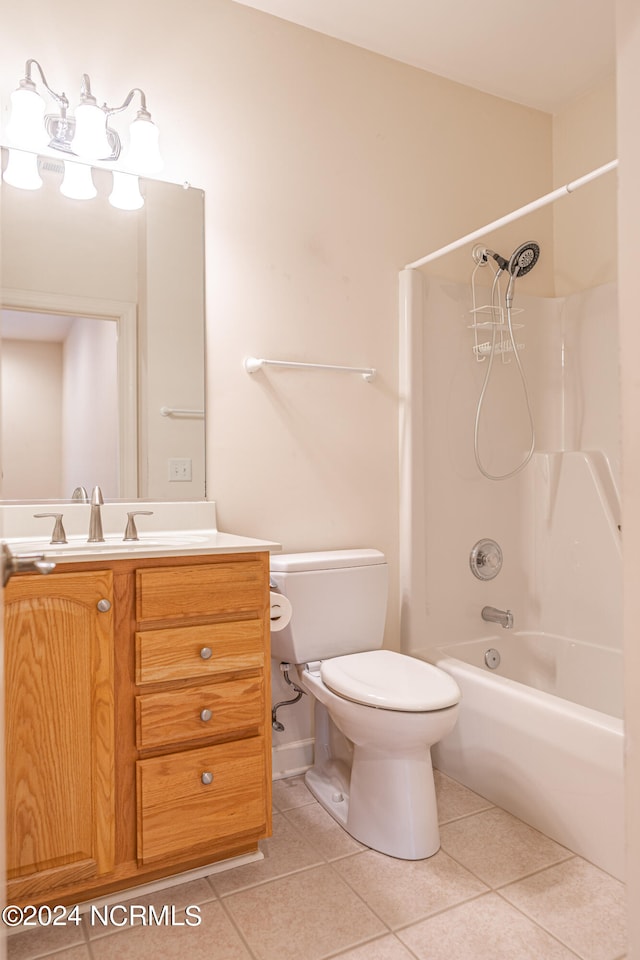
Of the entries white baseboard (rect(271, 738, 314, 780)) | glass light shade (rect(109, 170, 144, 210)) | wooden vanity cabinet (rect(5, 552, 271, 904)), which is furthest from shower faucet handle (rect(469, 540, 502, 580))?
glass light shade (rect(109, 170, 144, 210))

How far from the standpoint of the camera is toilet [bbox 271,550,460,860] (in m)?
1.74

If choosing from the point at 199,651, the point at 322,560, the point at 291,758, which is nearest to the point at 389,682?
the point at 322,560

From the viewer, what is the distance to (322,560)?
6.97 ft

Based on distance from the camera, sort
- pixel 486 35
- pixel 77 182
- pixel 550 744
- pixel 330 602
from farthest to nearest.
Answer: pixel 486 35, pixel 330 602, pixel 77 182, pixel 550 744

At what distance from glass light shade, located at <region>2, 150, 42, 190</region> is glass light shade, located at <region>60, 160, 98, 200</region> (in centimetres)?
7

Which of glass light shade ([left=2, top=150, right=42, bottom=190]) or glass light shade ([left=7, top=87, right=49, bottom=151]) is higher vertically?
glass light shade ([left=7, top=87, right=49, bottom=151])

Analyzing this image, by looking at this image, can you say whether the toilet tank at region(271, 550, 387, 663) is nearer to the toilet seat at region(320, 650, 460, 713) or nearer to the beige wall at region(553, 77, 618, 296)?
the toilet seat at region(320, 650, 460, 713)

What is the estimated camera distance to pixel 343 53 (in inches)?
96.3

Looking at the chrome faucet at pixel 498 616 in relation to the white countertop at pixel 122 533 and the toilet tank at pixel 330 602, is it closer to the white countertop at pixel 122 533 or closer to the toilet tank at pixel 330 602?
the toilet tank at pixel 330 602

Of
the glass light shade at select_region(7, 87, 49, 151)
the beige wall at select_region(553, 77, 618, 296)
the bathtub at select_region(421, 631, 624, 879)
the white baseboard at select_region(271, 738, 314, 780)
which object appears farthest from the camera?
the beige wall at select_region(553, 77, 618, 296)

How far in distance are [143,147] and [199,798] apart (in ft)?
6.15

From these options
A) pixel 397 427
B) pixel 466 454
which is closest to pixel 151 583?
pixel 397 427

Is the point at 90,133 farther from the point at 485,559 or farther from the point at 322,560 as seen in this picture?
the point at 485,559

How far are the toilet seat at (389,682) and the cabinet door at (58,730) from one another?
25.2 inches
